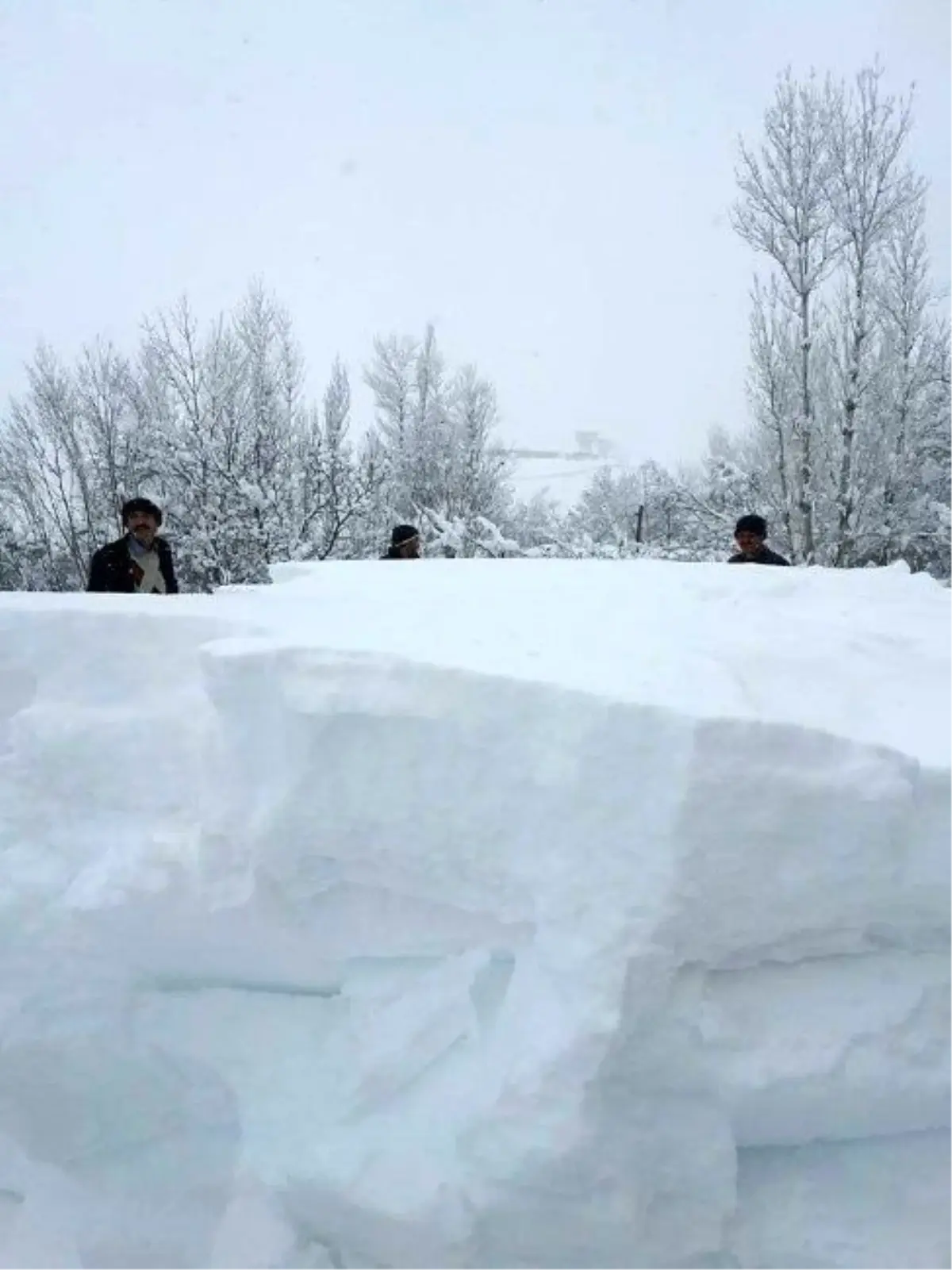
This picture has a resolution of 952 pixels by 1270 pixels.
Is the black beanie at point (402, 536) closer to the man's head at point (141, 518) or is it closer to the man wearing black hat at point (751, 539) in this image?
the man's head at point (141, 518)

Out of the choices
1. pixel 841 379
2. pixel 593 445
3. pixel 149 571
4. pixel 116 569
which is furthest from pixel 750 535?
pixel 593 445

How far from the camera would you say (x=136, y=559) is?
151 inches

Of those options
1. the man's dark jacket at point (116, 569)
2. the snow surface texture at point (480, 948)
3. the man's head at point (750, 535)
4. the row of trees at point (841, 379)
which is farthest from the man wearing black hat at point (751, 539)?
the row of trees at point (841, 379)

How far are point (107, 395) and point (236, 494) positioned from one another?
5.15 metres

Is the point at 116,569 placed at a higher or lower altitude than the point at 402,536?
lower

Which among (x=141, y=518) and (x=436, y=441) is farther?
(x=436, y=441)

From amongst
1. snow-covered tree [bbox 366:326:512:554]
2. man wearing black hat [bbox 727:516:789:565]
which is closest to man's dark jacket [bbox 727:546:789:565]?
man wearing black hat [bbox 727:516:789:565]

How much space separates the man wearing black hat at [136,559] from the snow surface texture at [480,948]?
1.59 metres

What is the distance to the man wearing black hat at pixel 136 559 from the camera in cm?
373

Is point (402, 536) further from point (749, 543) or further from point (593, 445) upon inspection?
point (593, 445)

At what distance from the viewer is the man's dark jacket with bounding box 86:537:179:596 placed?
3.72m

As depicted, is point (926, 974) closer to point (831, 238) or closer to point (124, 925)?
point (124, 925)

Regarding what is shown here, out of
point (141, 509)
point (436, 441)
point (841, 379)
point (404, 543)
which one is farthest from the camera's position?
point (436, 441)

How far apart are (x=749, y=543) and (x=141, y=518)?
2940 millimetres
